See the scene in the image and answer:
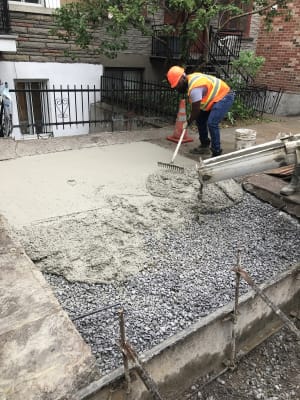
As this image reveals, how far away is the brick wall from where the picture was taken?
10155 mm

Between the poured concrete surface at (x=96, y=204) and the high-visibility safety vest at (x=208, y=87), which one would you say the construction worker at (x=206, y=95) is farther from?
the poured concrete surface at (x=96, y=204)

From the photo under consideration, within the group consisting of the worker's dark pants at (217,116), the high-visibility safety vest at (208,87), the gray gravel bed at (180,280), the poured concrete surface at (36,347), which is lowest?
the gray gravel bed at (180,280)

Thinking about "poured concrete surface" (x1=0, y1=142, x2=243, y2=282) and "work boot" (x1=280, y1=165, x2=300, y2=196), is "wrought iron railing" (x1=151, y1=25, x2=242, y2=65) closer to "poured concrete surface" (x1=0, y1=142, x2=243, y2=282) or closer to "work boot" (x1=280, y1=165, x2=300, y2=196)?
"poured concrete surface" (x1=0, y1=142, x2=243, y2=282)

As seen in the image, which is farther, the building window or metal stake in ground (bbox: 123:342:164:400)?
the building window

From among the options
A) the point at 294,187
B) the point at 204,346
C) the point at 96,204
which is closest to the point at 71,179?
the point at 96,204

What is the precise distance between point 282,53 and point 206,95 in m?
6.95

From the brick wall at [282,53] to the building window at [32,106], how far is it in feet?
23.2

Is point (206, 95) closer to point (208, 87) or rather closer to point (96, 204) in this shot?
point (208, 87)

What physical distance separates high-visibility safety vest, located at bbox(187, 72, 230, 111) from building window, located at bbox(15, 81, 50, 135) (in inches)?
202

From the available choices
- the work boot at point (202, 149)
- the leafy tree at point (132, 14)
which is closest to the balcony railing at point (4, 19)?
the leafy tree at point (132, 14)

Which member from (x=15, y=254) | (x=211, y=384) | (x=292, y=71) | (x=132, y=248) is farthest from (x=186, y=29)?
(x=211, y=384)

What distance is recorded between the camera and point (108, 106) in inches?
377

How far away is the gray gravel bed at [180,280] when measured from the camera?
2500 millimetres

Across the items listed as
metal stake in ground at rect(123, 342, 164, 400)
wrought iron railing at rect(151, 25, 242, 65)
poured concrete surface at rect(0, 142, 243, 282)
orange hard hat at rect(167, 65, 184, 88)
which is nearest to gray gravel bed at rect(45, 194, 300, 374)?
poured concrete surface at rect(0, 142, 243, 282)
